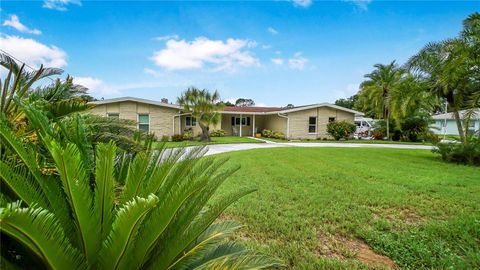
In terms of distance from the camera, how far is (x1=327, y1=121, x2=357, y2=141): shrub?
24350 millimetres

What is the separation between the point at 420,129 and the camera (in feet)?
80.8

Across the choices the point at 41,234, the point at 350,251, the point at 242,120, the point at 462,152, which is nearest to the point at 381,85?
the point at 242,120

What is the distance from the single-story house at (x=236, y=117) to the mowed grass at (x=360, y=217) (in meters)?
14.7

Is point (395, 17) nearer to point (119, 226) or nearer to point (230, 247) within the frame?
point (230, 247)

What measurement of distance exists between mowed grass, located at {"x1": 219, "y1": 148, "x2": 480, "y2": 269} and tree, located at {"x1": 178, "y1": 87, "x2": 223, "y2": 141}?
12.3 meters

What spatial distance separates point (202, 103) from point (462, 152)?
50.2ft

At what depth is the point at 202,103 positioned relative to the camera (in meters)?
19.8

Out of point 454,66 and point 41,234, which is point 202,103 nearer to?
point 454,66

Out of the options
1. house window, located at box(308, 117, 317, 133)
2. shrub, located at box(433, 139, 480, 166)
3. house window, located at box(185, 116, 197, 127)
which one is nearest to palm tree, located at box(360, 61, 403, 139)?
house window, located at box(308, 117, 317, 133)

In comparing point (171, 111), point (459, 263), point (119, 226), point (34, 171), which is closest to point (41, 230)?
point (119, 226)

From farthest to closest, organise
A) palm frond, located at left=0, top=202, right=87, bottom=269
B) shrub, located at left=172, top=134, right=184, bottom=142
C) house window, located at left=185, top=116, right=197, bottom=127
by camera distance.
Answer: house window, located at left=185, top=116, right=197, bottom=127, shrub, located at left=172, top=134, right=184, bottom=142, palm frond, located at left=0, top=202, right=87, bottom=269

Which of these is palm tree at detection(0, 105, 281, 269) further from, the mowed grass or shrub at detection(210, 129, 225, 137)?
shrub at detection(210, 129, 225, 137)

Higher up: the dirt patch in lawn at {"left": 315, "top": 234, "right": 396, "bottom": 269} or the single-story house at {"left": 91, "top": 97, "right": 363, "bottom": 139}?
the single-story house at {"left": 91, "top": 97, "right": 363, "bottom": 139}

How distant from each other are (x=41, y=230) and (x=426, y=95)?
14810 millimetres
